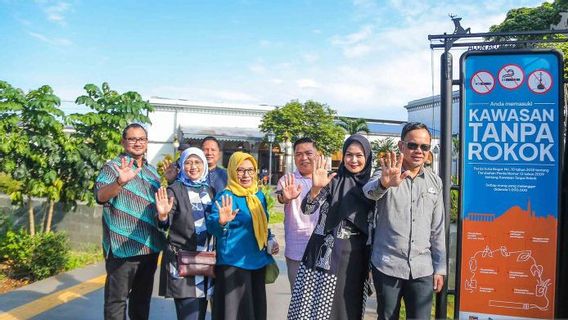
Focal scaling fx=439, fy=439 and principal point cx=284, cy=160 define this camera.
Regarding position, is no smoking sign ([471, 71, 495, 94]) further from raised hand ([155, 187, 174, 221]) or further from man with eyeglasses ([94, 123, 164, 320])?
man with eyeglasses ([94, 123, 164, 320])

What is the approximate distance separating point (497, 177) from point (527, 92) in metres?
0.64

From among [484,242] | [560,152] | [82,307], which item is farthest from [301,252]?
[82,307]

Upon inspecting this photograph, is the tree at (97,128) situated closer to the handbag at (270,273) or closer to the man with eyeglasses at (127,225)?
the man with eyeglasses at (127,225)

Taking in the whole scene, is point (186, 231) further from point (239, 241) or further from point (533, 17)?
point (533, 17)

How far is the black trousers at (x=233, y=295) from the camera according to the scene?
9.83 ft

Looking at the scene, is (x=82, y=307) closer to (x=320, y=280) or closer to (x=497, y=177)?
(x=320, y=280)

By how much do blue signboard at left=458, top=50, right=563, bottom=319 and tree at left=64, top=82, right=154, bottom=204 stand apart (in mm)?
4185

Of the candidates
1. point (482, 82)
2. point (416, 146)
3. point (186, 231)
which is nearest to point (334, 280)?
point (416, 146)

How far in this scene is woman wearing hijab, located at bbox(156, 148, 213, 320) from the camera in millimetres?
3105

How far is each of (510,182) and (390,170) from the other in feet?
4.08

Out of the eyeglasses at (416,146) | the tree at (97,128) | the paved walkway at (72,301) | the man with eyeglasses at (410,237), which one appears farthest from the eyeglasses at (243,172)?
the tree at (97,128)

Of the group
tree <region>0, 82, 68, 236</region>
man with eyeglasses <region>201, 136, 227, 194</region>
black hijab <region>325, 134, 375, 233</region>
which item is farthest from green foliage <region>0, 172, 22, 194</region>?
black hijab <region>325, 134, 375, 233</region>

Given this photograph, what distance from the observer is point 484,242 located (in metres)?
3.24

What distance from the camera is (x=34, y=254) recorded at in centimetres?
536
